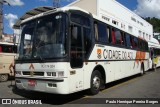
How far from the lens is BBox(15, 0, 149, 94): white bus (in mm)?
7133

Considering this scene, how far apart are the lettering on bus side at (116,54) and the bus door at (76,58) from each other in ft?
7.43

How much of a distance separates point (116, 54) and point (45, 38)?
15.9ft

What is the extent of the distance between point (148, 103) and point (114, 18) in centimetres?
2157

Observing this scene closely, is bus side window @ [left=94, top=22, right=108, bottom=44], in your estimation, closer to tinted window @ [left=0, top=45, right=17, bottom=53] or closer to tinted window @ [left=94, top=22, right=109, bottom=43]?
tinted window @ [left=94, top=22, right=109, bottom=43]

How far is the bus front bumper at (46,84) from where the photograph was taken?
7.02 m

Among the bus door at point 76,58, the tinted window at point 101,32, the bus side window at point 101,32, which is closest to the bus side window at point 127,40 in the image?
the tinted window at point 101,32

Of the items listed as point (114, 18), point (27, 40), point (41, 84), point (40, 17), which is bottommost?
point (41, 84)

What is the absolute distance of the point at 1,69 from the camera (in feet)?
47.7

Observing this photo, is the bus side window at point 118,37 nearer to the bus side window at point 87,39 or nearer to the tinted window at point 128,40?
the tinted window at point 128,40

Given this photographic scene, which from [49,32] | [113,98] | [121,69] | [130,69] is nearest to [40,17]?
[49,32]

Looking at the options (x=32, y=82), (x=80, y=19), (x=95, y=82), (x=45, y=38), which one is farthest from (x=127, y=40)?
(x=32, y=82)

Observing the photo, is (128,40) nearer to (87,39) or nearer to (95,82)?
(95,82)

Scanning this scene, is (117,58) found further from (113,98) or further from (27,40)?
(27,40)

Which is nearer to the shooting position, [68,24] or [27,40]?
[68,24]
